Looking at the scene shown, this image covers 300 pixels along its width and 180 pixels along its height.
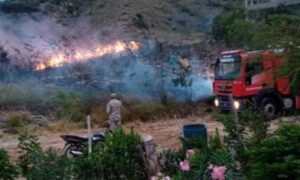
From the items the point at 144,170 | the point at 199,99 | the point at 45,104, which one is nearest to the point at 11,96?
the point at 45,104

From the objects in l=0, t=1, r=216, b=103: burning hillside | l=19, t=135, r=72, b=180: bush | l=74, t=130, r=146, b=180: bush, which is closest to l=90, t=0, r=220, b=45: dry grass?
l=0, t=1, r=216, b=103: burning hillside

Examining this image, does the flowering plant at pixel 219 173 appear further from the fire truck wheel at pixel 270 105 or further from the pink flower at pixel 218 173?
the fire truck wheel at pixel 270 105

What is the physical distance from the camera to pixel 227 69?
68.3 ft

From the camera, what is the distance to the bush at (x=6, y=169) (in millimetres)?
7468

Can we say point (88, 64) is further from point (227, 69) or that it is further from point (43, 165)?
point (43, 165)

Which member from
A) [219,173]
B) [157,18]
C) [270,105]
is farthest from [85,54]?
[219,173]

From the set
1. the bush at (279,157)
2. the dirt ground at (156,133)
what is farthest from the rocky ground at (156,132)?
the bush at (279,157)

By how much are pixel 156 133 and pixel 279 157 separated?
14.0 m

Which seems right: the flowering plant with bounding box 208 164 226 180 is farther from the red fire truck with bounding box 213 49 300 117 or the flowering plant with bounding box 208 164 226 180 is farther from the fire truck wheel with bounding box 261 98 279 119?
the fire truck wheel with bounding box 261 98 279 119

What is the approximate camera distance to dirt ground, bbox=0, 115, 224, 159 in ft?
56.3

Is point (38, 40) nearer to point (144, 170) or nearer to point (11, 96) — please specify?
point (11, 96)

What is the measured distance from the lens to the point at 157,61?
36875 mm

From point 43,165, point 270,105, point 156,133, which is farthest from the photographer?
point 270,105

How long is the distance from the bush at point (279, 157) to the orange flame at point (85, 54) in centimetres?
3219
